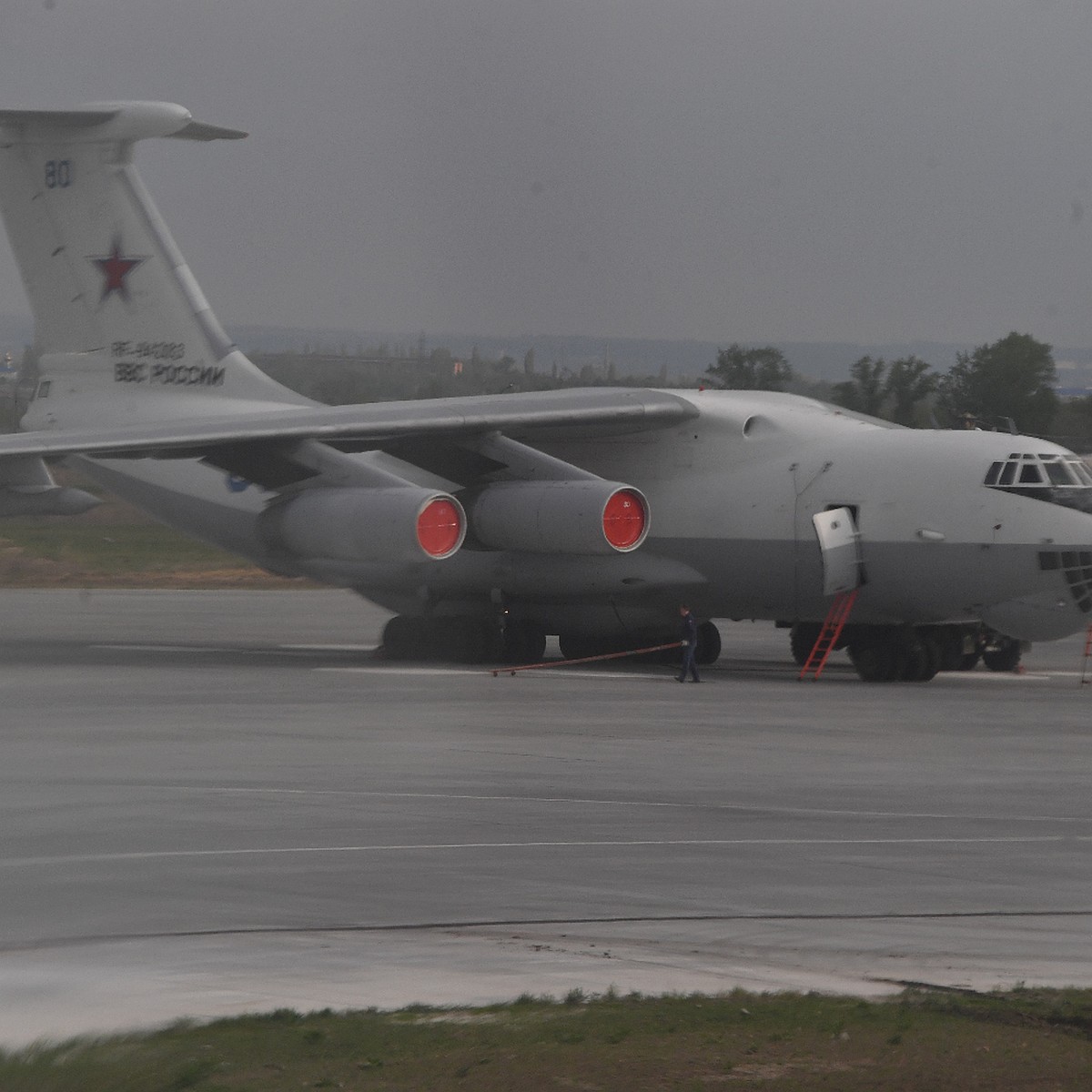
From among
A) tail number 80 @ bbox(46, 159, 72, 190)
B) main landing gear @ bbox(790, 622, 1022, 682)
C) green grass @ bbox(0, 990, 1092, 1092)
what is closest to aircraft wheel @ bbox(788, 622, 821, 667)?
main landing gear @ bbox(790, 622, 1022, 682)

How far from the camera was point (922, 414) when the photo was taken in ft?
94.5

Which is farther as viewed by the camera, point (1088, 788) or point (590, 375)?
point (590, 375)

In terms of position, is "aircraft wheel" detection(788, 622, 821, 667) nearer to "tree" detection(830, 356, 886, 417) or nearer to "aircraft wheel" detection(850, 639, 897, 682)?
"aircraft wheel" detection(850, 639, 897, 682)

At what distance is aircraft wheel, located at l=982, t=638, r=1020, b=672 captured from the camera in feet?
76.2

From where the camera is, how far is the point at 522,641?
74.9ft

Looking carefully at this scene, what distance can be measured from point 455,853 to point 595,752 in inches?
178

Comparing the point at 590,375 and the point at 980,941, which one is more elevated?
the point at 590,375

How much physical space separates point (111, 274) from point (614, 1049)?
69.3 ft

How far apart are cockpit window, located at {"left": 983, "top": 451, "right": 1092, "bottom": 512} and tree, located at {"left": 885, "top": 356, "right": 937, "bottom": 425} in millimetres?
8463

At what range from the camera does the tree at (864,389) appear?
28719 mm

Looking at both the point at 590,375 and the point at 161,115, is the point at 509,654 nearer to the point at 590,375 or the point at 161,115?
the point at 590,375

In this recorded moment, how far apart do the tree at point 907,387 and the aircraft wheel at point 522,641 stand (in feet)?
28.3

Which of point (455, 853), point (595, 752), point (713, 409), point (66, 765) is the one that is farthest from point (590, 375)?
point (455, 853)

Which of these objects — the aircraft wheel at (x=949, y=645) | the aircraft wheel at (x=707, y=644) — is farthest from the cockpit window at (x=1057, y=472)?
the aircraft wheel at (x=707, y=644)
